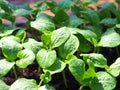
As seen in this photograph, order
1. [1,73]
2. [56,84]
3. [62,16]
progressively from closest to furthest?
[1,73] < [56,84] < [62,16]

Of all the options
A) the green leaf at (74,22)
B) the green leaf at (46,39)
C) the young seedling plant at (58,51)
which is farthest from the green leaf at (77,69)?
the green leaf at (74,22)

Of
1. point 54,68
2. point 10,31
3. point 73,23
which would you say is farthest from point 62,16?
point 54,68

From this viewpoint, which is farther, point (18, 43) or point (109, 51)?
point (109, 51)

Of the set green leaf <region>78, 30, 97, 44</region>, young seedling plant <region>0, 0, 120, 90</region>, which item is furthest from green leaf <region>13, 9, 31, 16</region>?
green leaf <region>78, 30, 97, 44</region>

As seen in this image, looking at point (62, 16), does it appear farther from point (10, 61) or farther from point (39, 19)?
point (10, 61)

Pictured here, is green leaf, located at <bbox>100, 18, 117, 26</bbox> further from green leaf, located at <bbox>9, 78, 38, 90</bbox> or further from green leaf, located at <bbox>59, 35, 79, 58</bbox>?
green leaf, located at <bbox>9, 78, 38, 90</bbox>

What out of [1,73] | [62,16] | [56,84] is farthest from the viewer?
[62,16]
